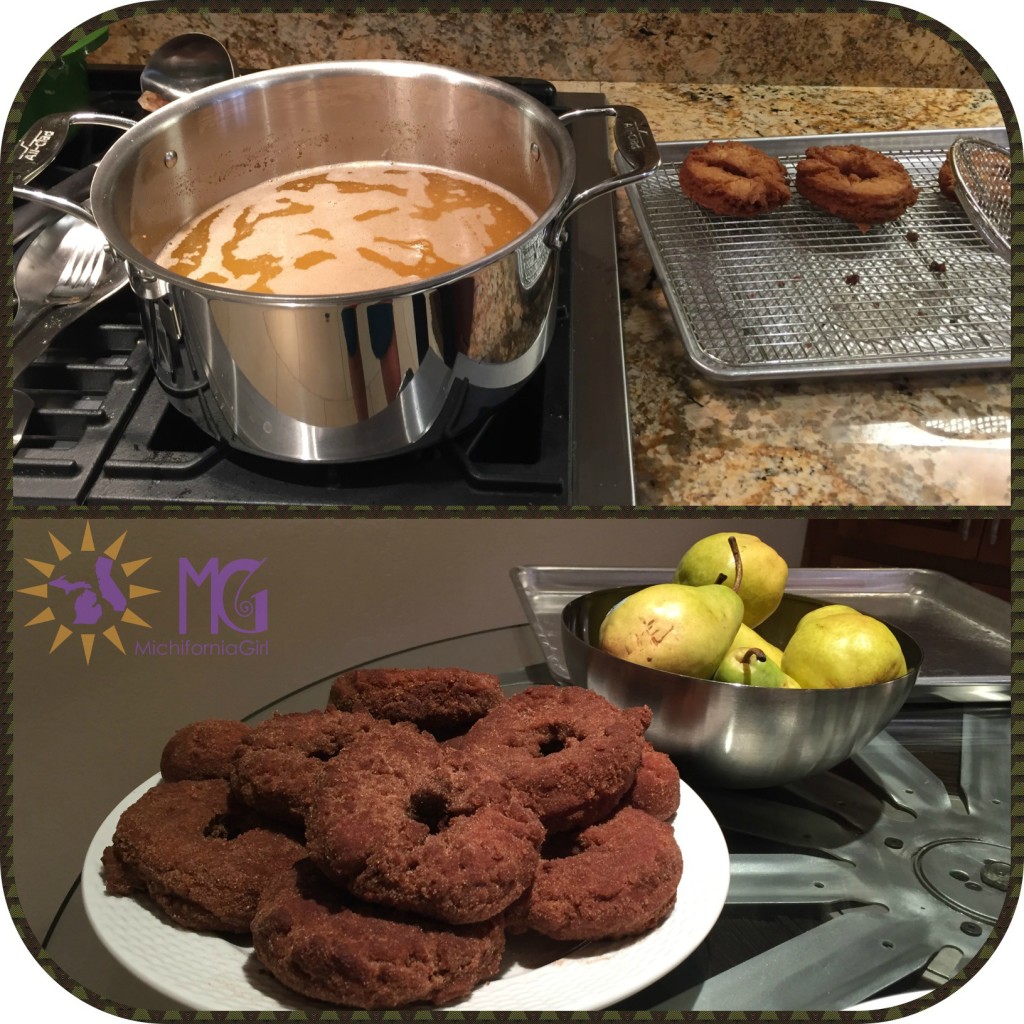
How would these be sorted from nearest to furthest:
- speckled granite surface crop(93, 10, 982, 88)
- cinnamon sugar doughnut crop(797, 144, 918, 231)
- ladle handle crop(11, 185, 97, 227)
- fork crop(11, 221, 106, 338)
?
ladle handle crop(11, 185, 97, 227) → fork crop(11, 221, 106, 338) → cinnamon sugar doughnut crop(797, 144, 918, 231) → speckled granite surface crop(93, 10, 982, 88)

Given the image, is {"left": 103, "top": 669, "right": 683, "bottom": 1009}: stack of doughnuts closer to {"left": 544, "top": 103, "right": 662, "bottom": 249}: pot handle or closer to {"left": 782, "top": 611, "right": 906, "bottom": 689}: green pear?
{"left": 782, "top": 611, "right": 906, "bottom": 689}: green pear

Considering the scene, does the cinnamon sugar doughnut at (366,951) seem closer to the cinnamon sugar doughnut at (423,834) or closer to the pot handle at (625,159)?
the cinnamon sugar doughnut at (423,834)

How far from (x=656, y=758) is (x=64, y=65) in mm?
1144

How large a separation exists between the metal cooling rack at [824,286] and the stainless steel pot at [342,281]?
8.0 inches

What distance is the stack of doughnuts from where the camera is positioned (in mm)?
693

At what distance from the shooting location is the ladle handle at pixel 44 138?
1.05 metres

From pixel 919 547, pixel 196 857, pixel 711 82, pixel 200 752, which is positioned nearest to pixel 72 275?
pixel 200 752

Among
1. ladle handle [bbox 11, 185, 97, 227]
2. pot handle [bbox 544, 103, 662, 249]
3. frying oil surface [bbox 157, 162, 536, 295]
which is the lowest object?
frying oil surface [bbox 157, 162, 536, 295]

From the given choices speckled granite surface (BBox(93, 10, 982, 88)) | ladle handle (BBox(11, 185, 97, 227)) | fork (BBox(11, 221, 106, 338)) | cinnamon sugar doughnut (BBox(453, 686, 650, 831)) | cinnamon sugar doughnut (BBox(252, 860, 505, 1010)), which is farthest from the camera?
speckled granite surface (BBox(93, 10, 982, 88))

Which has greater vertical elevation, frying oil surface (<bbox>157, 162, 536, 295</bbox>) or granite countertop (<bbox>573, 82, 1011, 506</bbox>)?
frying oil surface (<bbox>157, 162, 536, 295</bbox>)

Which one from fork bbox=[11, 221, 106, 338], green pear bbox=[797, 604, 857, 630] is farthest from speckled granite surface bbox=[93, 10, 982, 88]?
green pear bbox=[797, 604, 857, 630]

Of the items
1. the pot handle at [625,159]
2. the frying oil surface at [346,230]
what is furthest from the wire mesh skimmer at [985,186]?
the frying oil surface at [346,230]

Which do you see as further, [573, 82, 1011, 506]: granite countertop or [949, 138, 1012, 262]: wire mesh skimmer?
[949, 138, 1012, 262]: wire mesh skimmer

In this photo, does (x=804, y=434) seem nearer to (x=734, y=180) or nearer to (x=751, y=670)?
(x=751, y=670)
